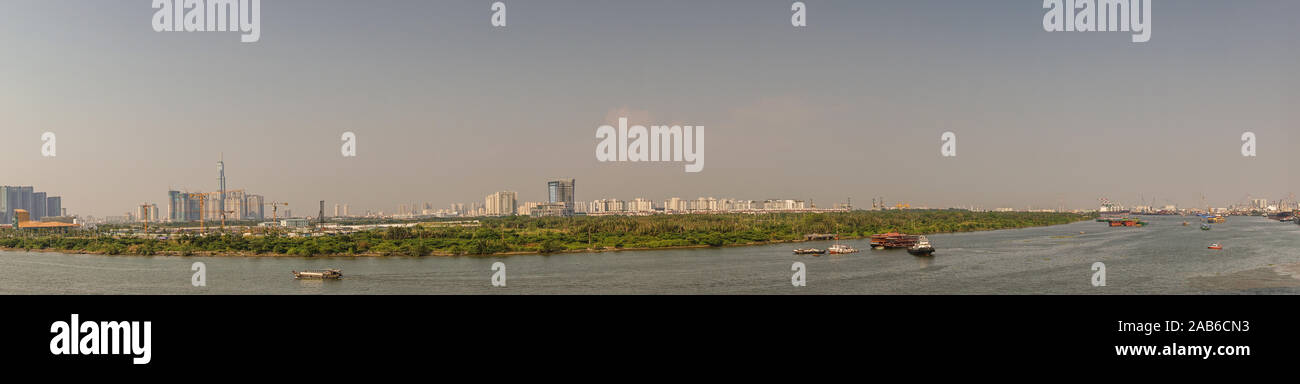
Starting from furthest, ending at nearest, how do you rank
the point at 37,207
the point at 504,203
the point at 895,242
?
the point at 504,203 < the point at 37,207 < the point at 895,242

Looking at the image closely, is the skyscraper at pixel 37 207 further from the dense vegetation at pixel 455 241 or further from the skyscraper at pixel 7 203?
→ the dense vegetation at pixel 455 241

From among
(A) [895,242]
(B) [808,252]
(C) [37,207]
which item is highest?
(C) [37,207]

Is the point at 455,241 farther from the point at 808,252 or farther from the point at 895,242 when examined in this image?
the point at 895,242

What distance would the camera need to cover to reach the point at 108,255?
22344 millimetres

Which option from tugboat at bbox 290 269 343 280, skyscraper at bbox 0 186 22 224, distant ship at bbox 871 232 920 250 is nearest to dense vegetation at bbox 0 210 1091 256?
distant ship at bbox 871 232 920 250

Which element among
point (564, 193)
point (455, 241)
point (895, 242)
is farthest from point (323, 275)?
point (564, 193)

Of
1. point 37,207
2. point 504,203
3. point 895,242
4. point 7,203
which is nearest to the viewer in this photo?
point 895,242

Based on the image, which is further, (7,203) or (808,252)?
(7,203)

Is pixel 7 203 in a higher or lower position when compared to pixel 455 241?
higher

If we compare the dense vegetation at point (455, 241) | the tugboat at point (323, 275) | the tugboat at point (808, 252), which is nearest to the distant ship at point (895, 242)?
the tugboat at point (808, 252)
